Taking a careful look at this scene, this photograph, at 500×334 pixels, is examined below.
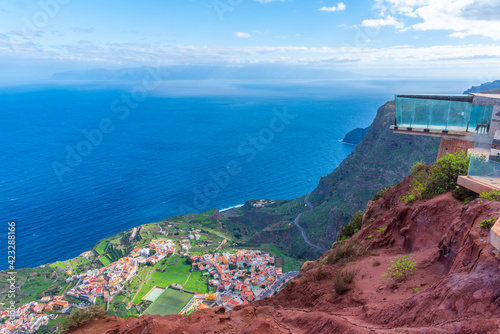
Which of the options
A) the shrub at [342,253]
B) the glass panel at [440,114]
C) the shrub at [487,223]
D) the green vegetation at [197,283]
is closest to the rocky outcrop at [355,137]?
the green vegetation at [197,283]

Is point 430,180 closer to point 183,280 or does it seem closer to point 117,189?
point 183,280

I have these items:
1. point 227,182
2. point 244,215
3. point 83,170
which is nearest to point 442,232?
point 244,215

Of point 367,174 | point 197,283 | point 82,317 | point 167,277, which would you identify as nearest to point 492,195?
point 82,317

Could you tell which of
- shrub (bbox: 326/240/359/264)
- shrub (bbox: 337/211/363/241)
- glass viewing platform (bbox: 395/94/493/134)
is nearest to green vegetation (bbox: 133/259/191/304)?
shrub (bbox: 337/211/363/241)

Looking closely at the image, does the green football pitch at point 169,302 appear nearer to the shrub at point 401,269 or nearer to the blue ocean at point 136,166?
A: the blue ocean at point 136,166

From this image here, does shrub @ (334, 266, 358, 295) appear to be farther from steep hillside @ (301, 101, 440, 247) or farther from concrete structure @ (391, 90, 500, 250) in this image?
steep hillside @ (301, 101, 440, 247)
